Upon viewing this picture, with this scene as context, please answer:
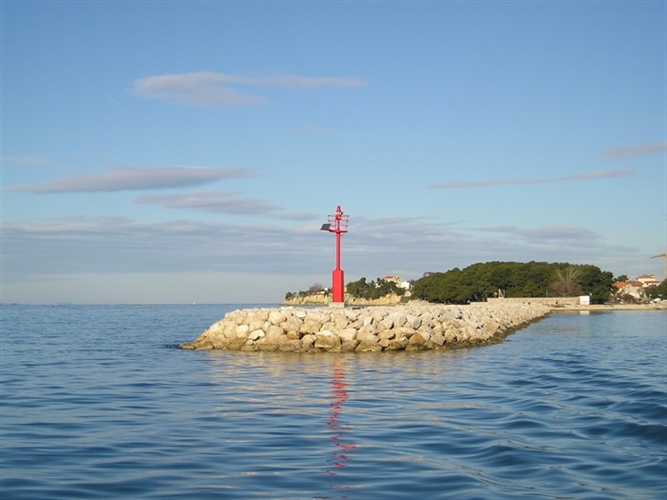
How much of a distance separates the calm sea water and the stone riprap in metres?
4.37

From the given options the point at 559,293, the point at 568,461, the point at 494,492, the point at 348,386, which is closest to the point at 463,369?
the point at 348,386

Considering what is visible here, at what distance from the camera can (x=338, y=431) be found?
27.9ft

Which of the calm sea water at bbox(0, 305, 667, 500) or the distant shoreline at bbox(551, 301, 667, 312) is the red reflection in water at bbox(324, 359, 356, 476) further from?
the distant shoreline at bbox(551, 301, 667, 312)

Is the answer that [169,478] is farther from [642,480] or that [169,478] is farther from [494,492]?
[642,480]

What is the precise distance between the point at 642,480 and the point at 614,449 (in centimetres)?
124

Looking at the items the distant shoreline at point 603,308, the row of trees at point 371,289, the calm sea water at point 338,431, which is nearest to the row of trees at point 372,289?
the row of trees at point 371,289

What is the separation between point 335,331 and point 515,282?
203 feet

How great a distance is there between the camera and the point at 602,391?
11.9 metres

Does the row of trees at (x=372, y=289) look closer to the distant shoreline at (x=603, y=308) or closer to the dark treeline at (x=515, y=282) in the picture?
the dark treeline at (x=515, y=282)


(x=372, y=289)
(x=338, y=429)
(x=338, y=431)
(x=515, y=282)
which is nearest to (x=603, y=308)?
(x=515, y=282)

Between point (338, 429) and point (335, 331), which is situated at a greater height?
point (335, 331)

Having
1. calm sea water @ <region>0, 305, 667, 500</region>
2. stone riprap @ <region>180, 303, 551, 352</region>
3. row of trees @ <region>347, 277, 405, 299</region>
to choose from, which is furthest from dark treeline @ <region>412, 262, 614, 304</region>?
calm sea water @ <region>0, 305, 667, 500</region>

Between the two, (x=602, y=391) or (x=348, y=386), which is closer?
(x=602, y=391)

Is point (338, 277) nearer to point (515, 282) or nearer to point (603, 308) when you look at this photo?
point (603, 308)
